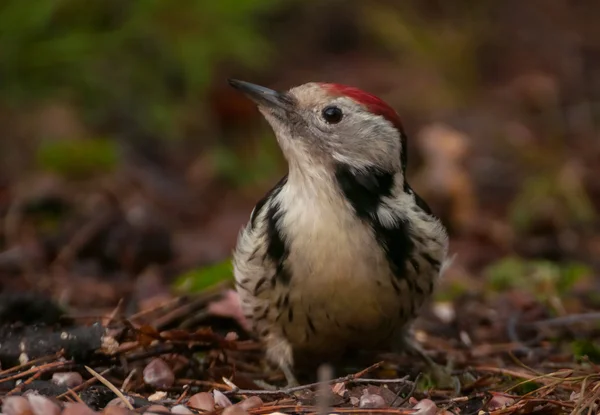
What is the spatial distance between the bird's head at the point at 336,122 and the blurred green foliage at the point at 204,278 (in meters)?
1.26

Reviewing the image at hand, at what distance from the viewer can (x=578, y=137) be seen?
852cm

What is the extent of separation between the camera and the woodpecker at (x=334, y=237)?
3.64m

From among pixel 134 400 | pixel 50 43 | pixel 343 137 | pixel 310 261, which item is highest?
pixel 50 43

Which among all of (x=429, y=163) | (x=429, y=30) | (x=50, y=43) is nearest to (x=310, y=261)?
(x=429, y=163)

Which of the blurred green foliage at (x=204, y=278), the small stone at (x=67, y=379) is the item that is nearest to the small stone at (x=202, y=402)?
the small stone at (x=67, y=379)

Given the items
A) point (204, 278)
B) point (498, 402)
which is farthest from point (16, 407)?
point (204, 278)

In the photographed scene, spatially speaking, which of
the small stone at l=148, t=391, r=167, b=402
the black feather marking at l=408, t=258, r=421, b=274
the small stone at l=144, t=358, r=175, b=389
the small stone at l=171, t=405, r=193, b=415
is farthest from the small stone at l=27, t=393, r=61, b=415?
the black feather marking at l=408, t=258, r=421, b=274

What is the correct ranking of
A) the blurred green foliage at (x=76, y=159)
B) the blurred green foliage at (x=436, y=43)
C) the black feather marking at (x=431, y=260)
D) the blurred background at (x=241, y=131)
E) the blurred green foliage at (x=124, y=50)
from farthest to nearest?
the blurred green foliage at (x=436, y=43) < the blurred green foliage at (x=124, y=50) < the blurred green foliage at (x=76, y=159) < the blurred background at (x=241, y=131) < the black feather marking at (x=431, y=260)

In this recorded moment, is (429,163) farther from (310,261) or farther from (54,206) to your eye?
(310,261)

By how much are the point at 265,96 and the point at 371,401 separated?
1295 millimetres

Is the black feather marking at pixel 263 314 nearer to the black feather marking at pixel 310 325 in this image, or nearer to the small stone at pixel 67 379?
the black feather marking at pixel 310 325

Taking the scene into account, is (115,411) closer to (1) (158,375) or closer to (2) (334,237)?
(1) (158,375)

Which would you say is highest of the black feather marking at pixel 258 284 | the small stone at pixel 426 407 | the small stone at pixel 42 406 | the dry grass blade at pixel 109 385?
the black feather marking at pixel 258 284

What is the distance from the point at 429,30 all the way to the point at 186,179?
297 centimetres
